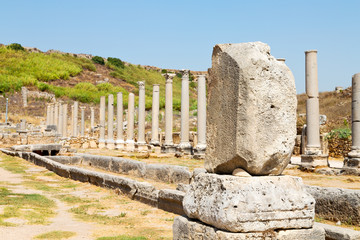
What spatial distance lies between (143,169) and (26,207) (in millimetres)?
4735

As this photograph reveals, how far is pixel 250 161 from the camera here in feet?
11.3

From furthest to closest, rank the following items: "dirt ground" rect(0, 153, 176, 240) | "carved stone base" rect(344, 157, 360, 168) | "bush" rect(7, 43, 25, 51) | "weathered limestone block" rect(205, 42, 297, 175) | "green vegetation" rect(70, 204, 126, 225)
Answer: "bush" rect(7, 43, 25, 51)
"carved stone base" rect(344, 157, 360, 168)
"green vegetation" rect(70, 204, 126, 225)
"dirt ground" rect(0, 153, 176, 240)
"weathered limestone block" rect(205, 42, 297, 175)

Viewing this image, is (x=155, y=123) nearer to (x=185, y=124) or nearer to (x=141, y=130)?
(x=141, y=130)

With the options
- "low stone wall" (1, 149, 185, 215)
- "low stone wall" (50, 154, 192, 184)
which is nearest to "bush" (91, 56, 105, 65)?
"low stone wall" (50, 154, 192, 184)

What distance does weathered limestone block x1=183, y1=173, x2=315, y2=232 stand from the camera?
3199 mm

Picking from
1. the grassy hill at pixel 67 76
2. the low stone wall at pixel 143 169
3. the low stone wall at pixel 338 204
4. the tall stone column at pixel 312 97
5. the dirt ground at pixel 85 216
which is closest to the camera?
the low stone wall at pixel 338 204

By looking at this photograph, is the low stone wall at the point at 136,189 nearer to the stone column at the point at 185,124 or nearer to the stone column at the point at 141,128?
the stone column at the point at 185,124

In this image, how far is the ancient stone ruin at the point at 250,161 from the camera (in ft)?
10.7

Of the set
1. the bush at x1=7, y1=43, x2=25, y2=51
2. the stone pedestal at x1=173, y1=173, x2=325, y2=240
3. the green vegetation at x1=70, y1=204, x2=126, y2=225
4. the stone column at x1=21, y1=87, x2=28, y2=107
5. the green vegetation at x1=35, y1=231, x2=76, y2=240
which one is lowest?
the green vegetation at x1=70, y1=204, x2=126, y2=225

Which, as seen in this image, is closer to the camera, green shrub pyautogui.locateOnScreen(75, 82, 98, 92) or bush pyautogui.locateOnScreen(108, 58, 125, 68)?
green shrub pyautogui.locateOnScreen(75, 82, 98, 92)

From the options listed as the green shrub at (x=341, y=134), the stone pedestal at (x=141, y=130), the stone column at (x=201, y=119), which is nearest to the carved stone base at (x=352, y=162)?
the stone column at (x=201, y=119)

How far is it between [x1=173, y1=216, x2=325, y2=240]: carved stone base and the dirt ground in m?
1.91

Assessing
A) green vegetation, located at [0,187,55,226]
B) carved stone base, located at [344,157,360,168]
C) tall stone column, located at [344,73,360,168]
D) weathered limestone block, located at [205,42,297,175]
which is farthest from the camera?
tall stone column, located at [344,73,360,168]

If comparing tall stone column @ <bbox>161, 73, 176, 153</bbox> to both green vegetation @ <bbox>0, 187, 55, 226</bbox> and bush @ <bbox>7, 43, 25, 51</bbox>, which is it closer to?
green vegetation @ <bbox>0, 187, 55, 226</bbox>
